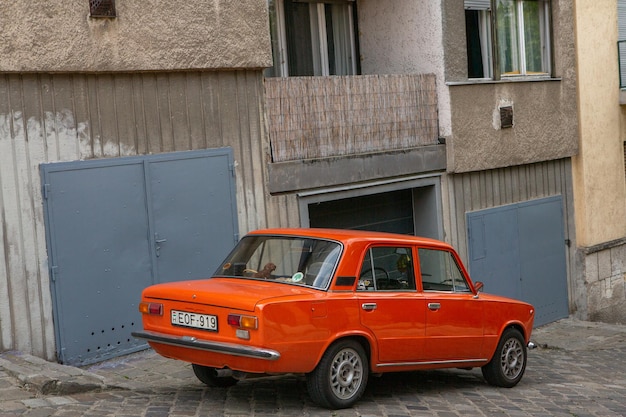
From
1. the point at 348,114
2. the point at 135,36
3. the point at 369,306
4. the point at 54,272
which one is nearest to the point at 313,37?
the point at 348,114

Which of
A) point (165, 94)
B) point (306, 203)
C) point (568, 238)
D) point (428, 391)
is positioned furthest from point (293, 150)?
point (568, 238)

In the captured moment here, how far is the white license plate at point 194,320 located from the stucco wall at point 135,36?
3287mm

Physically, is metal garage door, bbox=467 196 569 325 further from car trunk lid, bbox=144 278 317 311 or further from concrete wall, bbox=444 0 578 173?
car trunk lid, bbox=144 278 317 311

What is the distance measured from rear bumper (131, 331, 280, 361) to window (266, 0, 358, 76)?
21.7 ft

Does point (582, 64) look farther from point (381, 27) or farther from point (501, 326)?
point (501, 326)

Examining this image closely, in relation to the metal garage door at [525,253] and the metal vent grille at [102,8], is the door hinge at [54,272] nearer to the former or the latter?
the metal vent grille at [102,8]

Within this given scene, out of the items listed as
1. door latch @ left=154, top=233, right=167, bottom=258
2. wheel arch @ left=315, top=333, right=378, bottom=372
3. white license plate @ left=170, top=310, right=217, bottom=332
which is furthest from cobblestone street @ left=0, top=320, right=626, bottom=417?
door latch @ left=154, top=233, right=167, bottom=258

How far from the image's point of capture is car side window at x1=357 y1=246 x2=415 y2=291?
8.61 meters

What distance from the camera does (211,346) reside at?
7824mm

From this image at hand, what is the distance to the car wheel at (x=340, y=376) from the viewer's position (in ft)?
26.4

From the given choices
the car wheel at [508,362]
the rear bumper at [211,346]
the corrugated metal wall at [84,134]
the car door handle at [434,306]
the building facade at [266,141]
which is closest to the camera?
the rear bumper at [211,346]

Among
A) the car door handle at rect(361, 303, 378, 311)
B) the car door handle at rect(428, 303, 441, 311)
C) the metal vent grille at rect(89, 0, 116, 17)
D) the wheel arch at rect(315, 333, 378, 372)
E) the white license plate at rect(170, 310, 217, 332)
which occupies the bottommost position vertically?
the wheel arch at rect(315, 333, 378, 372)

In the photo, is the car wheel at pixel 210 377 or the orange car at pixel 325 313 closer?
the orange car at pixel 325 313

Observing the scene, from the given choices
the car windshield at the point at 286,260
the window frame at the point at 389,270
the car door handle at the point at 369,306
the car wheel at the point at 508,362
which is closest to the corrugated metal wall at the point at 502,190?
the car wheel at the point at 508,362
